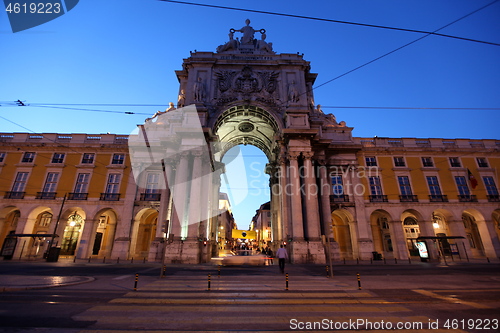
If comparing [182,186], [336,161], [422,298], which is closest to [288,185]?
[336,161]

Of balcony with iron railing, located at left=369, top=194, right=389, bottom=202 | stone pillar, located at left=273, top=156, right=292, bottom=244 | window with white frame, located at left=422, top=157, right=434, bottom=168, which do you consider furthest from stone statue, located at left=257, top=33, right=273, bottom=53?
window with white frame, located at left=422, top=157, right=434, bottom=168

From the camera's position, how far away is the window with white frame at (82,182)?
2903 cm

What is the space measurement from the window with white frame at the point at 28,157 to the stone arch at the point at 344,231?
38545 mm

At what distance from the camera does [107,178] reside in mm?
29625

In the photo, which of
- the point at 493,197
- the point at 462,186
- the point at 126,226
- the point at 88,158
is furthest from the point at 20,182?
the point at 493,197

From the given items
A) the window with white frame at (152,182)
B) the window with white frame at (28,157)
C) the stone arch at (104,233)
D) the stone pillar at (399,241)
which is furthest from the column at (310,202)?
the window with white frame at (28,157)

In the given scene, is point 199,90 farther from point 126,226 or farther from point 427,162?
point 427,162

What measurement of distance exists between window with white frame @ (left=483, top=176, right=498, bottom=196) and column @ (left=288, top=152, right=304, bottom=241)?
82.6 ft

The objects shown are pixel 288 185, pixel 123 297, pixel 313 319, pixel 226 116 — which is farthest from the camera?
pixel 226 116

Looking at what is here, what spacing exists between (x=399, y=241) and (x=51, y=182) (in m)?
42.2

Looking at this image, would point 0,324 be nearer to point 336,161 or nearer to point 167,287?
point 167,287

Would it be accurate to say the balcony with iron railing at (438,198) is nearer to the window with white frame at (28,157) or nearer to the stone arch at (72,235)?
the stone arch at (72,235)

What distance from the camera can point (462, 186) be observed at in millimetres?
29188

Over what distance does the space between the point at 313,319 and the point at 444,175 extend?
32.8 m
